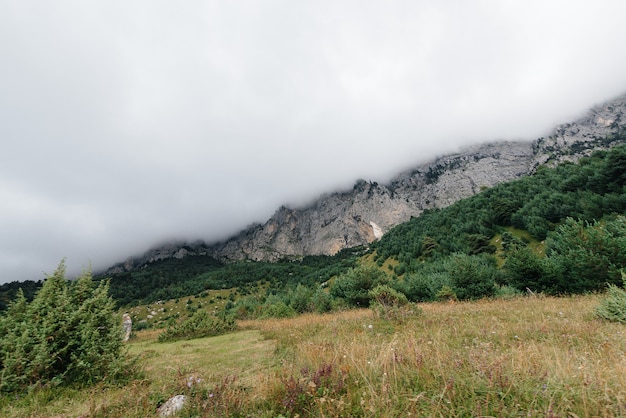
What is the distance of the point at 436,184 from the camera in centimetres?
14312

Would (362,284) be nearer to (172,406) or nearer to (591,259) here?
(591,259)

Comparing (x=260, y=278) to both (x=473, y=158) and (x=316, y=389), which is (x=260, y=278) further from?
(x=316, y=389)

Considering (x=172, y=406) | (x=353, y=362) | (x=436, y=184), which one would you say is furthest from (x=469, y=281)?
(x=436, y=184)

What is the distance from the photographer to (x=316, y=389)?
158 inches

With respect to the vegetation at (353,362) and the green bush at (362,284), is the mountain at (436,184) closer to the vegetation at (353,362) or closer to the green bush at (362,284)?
the green bush at (362,284)

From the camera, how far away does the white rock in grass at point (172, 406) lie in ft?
13.4

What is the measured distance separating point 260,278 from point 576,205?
127846mm

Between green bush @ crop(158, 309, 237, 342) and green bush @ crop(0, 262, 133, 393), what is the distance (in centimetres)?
921

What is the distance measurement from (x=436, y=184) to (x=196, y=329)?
490ft

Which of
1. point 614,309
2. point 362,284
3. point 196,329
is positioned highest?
point 196,329

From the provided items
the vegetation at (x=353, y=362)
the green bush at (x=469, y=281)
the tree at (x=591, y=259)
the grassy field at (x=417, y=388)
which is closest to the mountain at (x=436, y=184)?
the green bush at (x=469, y=281)

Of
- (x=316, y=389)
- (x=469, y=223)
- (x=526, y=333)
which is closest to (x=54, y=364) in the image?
(x=316, y=389)

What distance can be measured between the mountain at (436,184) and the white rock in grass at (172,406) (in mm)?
129953

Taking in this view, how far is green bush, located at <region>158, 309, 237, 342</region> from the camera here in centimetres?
1587
